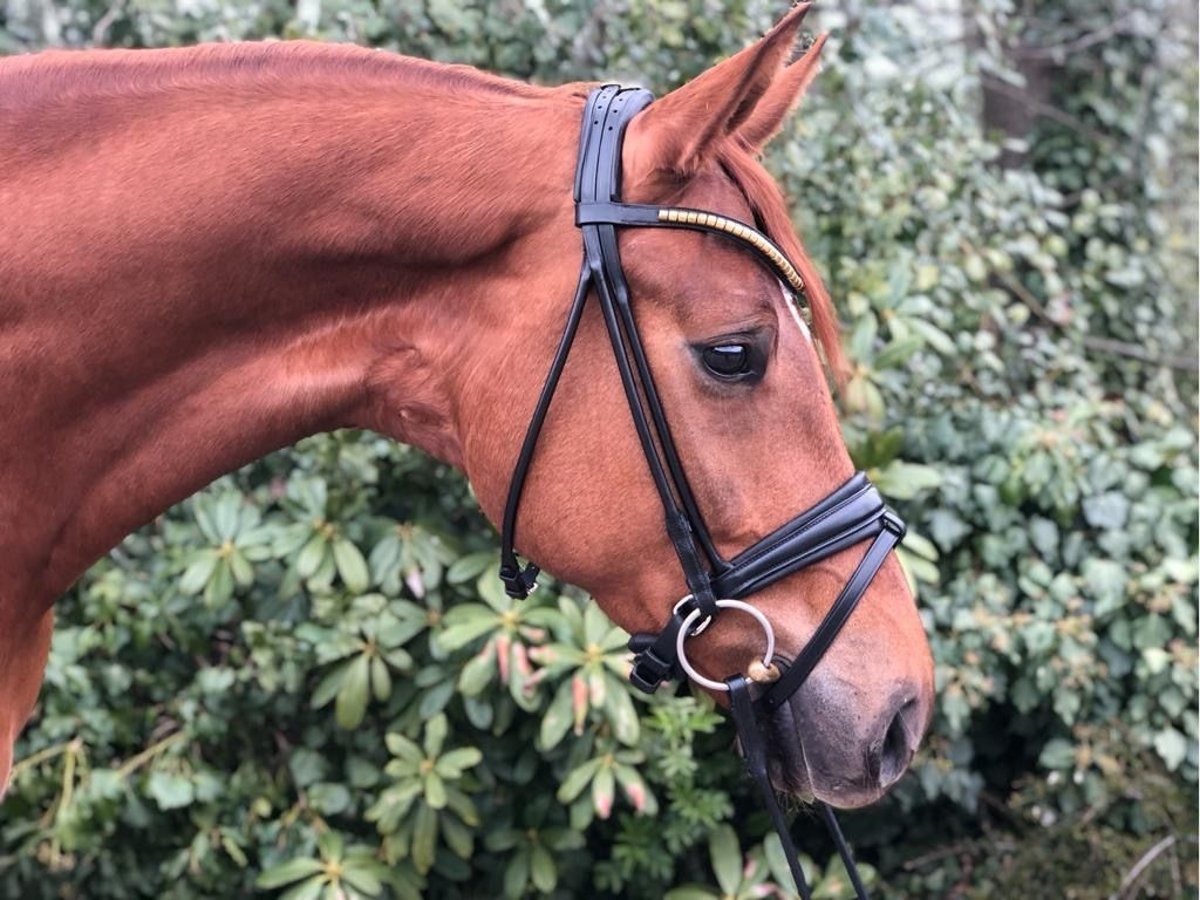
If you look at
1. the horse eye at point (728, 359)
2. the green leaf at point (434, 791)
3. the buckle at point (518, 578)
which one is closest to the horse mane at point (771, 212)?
the horse eye at point (728, 359)

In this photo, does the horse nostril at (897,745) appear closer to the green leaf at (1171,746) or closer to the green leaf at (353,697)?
the green leaf at (353,697)

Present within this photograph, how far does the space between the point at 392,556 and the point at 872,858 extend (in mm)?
1791

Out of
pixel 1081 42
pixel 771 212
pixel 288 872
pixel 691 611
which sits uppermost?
pixel 771 212

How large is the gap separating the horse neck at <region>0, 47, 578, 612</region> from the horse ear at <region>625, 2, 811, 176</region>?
11cm

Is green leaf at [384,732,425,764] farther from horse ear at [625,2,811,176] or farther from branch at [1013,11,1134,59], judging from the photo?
branch at [1013,11,1134,59]

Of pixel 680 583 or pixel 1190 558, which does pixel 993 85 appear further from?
pixel 680 583

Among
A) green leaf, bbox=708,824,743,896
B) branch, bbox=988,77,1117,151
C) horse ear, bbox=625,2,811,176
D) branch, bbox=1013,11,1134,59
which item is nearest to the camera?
horse ear, bbox=625,2,811,176

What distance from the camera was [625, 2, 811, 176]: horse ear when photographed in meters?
1.31

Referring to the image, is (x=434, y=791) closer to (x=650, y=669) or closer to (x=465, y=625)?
(x=465, y=625)

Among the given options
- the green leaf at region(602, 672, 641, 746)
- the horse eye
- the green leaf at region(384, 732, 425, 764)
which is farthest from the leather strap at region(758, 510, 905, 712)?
the green leaf at region(384, 732, 425, 764)

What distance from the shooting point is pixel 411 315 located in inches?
60.7

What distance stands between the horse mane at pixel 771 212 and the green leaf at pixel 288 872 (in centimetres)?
175

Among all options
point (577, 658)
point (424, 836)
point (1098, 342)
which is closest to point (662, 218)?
point (577, 658)

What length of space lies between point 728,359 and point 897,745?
1.76 ft
